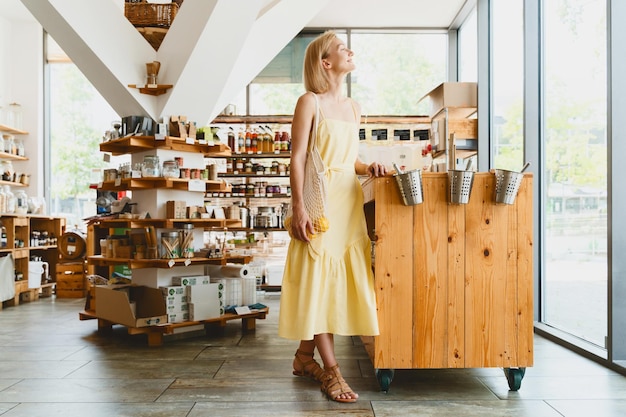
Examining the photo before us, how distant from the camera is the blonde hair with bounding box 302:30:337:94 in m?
2.91

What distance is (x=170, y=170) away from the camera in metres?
4.41

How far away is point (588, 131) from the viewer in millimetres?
3916

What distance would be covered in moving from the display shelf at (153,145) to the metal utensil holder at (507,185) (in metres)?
2.55

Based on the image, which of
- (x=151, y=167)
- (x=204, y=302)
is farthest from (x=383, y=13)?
(x=204, y=302)

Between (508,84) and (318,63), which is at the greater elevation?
(508,84)

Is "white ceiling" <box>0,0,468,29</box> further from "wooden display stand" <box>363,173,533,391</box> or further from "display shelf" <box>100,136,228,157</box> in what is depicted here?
"wooden display stand" <box>363,173,533,391</box>

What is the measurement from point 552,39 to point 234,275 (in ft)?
10.4

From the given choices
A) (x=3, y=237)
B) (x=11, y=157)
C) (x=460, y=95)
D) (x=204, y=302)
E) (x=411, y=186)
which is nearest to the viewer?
(x=411, y=186)

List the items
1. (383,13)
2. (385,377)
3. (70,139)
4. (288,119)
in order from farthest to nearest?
(70,139) < (288,119) < (383,13) < (385,377)

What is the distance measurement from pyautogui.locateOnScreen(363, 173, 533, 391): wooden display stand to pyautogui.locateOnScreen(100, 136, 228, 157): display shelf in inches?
85.0

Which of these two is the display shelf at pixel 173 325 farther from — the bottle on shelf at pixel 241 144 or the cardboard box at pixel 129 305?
the bottle on shelf at pixel 241 144

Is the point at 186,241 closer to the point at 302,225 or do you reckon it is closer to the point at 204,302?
the point at 204,302

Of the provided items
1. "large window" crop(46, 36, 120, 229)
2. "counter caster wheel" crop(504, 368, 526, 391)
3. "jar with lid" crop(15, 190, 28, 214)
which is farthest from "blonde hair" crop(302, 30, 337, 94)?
"large window" crop(46, 36, 120, 229)

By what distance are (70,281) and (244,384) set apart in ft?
16.2
